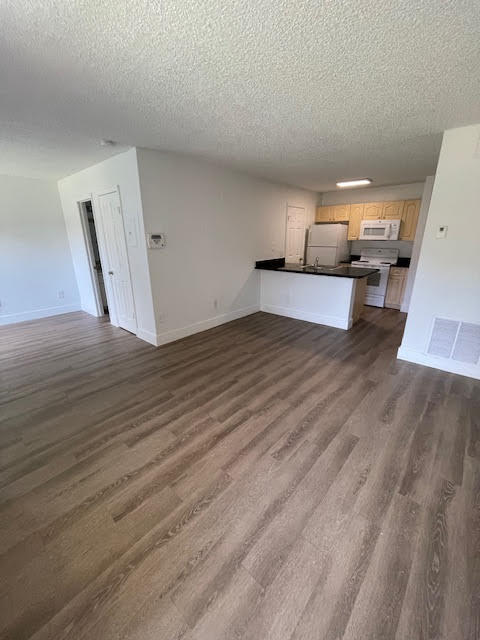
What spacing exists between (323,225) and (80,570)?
20.9 ft

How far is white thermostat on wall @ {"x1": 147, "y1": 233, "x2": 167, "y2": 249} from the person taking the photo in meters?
3.39

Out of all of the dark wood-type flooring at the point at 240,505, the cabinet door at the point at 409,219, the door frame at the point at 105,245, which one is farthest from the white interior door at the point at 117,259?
the cabinet door at the point at 409,219

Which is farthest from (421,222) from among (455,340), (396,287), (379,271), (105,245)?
(105,245)

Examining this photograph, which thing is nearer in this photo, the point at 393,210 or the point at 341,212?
the point at 393,210

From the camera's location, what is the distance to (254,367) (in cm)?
313

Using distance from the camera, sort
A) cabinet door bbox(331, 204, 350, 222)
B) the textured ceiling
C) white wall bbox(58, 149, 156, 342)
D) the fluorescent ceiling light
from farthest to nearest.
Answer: cabinet door bbox(331, 204, 350, 222), the fluorescent ceiling light, white wall bbox(58, 149, 156, 342), the textured ceiling

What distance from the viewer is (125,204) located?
11.4ft

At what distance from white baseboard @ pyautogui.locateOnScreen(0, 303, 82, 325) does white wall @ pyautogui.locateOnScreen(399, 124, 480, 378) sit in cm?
617

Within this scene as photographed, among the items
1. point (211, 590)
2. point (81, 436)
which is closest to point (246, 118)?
point (81, 436)

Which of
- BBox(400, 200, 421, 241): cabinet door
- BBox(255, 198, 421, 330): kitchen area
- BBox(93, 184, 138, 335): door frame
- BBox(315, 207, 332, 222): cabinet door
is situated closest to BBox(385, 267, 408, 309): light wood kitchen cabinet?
BBox(255, 198, 421, 330): kitchen area

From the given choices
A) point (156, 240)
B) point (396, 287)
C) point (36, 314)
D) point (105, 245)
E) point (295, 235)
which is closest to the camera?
point (156, 240)

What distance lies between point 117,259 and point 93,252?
1264 mm

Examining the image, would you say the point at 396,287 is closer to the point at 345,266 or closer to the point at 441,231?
the point at 345,266

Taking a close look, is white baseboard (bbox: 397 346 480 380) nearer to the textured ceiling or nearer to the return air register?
the return air register
